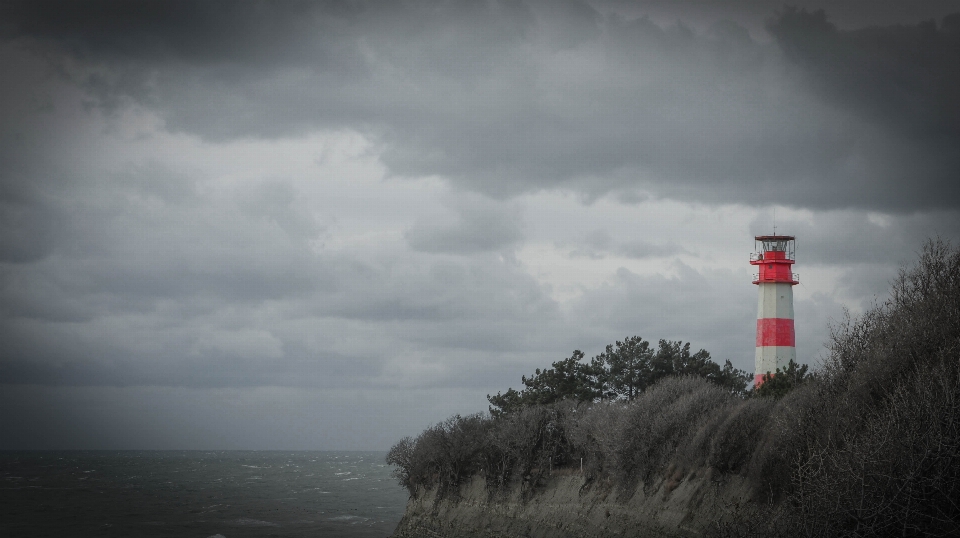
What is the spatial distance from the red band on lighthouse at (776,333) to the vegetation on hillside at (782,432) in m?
4.63

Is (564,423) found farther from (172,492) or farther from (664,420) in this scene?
(172,492)

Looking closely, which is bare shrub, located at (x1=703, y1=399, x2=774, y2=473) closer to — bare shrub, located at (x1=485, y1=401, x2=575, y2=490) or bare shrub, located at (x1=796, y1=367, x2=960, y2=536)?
bare shrub, located at (x1=796, y1=367, x2=960, y2=536)

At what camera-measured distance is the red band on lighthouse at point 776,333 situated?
45.1 metres

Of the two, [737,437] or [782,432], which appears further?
[737,437]

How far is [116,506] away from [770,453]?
2840 inches

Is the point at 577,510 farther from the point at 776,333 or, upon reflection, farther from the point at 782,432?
the point at 776,333

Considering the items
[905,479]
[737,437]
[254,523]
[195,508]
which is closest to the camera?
[905,479]

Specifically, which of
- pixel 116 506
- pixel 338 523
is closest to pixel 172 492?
pixel 116 506

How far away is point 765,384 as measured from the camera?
3956cm

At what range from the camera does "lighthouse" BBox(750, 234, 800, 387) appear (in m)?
44.9

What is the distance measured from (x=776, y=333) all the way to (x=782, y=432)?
19423mm

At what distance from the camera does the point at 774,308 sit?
150ft

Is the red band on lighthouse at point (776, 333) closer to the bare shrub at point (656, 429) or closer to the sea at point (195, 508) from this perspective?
the bare shrub at point (656, 429)

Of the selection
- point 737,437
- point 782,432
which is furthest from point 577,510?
point 782,432
